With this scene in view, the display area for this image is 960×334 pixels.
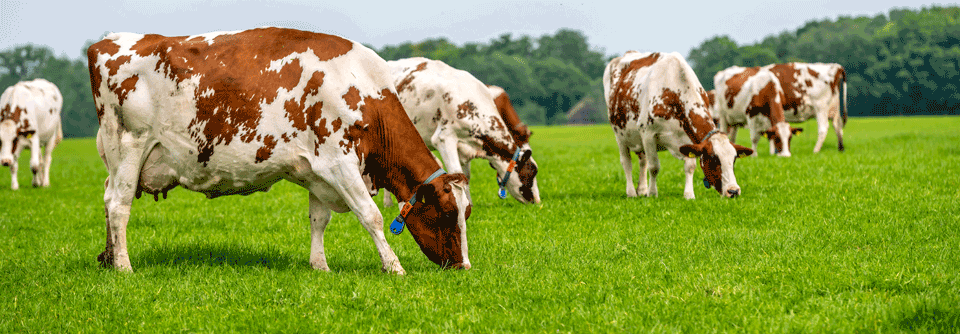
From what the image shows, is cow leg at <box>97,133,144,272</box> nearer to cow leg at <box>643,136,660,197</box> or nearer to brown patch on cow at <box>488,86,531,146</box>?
brown patch on cow at <box>488,86,531,146</box>

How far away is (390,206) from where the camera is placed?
39.9 ft

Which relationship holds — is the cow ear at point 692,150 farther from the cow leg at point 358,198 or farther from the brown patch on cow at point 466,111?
the cow leg at point 358,198

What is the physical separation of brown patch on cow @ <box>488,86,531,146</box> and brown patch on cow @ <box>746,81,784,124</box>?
10535 millimetres

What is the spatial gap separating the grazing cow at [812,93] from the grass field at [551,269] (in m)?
10.4

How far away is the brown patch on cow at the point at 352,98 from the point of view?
6.58 meters

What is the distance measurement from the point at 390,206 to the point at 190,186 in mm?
5428

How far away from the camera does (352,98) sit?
662 centimetres

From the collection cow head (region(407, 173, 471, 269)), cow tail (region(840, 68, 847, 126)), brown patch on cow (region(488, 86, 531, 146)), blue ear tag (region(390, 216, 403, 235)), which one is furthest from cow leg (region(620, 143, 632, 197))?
cow tail (region(840, 68, 847, 126))

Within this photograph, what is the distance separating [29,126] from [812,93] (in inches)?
804

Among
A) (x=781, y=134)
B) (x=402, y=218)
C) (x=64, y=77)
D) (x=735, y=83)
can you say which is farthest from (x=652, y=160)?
(x=64, y=77)

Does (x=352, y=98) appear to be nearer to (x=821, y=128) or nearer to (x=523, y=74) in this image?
(x=821, y=128)

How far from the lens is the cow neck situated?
675 cm

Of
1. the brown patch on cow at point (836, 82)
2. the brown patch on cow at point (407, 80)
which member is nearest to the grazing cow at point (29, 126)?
the brown patch on cow at point (407, 80)

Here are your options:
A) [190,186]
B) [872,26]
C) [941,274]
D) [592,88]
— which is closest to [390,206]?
[190,186]
